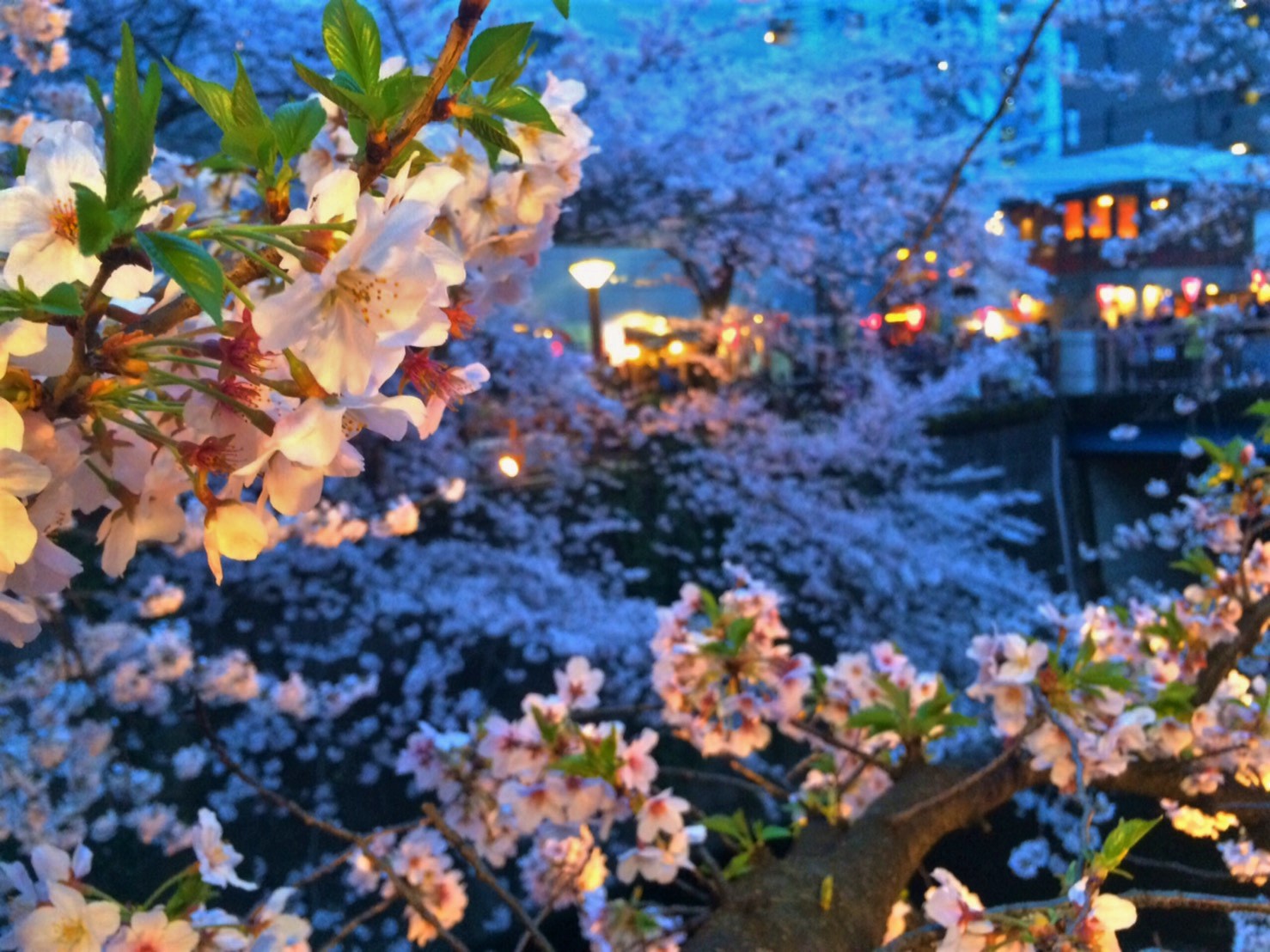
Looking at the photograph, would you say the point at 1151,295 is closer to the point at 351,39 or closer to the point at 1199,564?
the point at 1199,564

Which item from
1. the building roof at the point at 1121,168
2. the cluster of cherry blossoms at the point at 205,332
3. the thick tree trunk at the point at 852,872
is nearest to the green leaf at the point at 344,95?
the cluster of cherry blossoms at the point at 205,332

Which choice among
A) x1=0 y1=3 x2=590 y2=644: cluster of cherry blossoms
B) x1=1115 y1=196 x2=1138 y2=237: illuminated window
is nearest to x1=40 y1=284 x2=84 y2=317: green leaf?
x1=0 y1=3 x2=590 y2=644: cluster of cherry blossoms

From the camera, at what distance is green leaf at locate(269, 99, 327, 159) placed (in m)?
0.61

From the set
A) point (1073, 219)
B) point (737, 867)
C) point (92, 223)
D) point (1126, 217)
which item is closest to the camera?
point (92, 223)

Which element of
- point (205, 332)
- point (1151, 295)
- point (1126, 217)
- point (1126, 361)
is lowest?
point (1151, 295)

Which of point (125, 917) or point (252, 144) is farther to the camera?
point (125, 917)

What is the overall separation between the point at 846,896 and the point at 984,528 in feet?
26.1

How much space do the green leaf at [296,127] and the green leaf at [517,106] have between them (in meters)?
0.14

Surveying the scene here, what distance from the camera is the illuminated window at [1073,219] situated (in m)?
15.3

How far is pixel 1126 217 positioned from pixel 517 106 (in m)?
16.3

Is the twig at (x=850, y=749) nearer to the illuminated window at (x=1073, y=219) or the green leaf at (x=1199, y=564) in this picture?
the green leaf at (x=1199, y=564)

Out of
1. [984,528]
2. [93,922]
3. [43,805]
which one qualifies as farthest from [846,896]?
[984,528]

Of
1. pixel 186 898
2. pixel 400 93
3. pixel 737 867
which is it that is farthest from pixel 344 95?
pixel 737 867

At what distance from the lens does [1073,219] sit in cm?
1566
